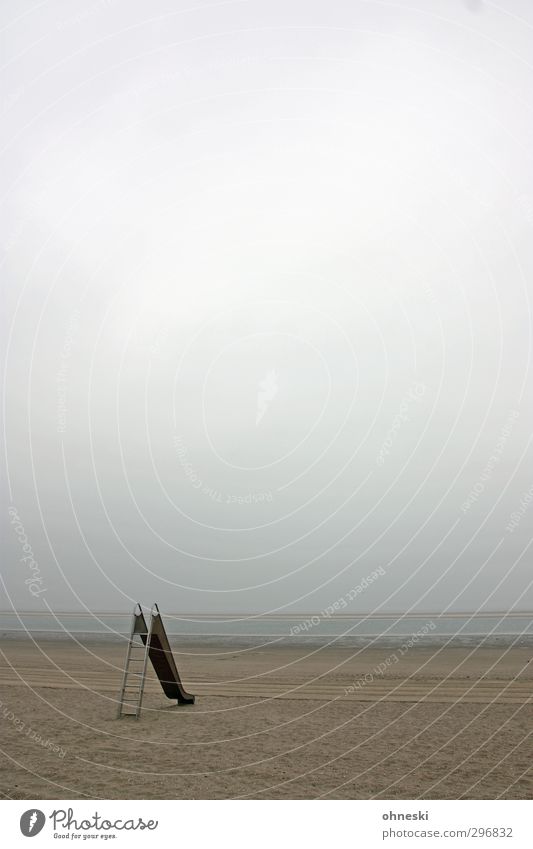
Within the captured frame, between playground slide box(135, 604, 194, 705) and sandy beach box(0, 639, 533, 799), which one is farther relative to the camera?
playground slide box(135, 604, 194, 705)

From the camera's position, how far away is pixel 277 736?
32.6 feet

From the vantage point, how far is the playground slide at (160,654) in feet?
39.3

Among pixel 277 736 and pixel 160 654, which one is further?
pixel 160 654

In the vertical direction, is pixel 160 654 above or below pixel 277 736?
above

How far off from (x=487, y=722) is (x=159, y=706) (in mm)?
5980

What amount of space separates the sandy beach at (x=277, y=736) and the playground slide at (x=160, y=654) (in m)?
0.35

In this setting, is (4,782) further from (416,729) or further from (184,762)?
(416,729)

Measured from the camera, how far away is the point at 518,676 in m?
17.9

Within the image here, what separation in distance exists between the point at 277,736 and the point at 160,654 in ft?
10.8

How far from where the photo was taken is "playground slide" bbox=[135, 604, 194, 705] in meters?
12.0

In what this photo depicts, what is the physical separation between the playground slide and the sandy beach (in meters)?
0.35

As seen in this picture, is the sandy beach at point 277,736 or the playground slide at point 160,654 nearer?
the sandy beach at point 277,736

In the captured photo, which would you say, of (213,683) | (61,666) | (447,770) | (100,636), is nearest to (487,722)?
(447,770)

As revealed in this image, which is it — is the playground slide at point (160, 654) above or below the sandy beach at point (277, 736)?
above
